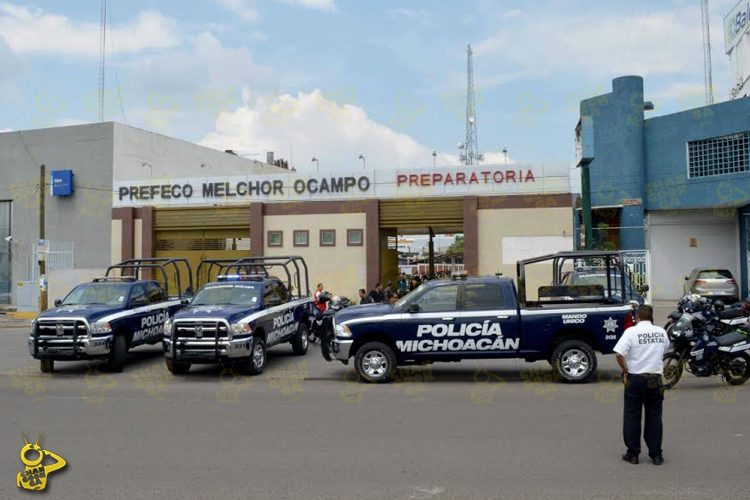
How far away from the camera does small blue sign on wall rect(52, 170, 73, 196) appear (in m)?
32.7

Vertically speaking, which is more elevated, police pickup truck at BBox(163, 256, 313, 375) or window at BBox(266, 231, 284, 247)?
window at BBox(266, 231, 284, 247)

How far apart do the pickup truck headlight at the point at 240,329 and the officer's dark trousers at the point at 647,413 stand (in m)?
7.73

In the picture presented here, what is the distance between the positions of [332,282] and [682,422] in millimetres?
19371

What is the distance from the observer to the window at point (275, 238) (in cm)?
2766

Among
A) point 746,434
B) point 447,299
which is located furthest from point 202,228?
point 746,434

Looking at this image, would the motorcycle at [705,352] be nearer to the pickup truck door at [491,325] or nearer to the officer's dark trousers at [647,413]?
the pickup truck door at [491,325]

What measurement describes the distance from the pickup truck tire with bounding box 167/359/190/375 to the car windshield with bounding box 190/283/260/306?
1307mm

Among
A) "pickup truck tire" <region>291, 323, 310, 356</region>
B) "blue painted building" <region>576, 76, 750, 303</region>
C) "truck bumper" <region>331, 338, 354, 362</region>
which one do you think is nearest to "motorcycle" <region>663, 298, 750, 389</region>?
"truck bumper" <region>331, 338, 354, 362</region>

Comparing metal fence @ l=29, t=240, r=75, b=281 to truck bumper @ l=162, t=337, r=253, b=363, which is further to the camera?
metal fence @ l=29, t=240, r=75, b=281

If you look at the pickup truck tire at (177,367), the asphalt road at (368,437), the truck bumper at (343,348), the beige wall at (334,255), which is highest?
the beige wall at (334,255)

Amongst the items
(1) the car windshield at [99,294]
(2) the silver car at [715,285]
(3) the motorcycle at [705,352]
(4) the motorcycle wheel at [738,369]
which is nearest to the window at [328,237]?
(1) the car windshield at [99,294]

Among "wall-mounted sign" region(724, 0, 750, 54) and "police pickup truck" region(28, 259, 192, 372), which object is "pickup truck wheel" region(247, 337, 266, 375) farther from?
"wall-mounted sign" region(724, 0, 750, 54)

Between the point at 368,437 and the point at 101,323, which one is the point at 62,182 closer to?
the point at 101,323

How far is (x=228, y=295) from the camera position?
14.1 metres
